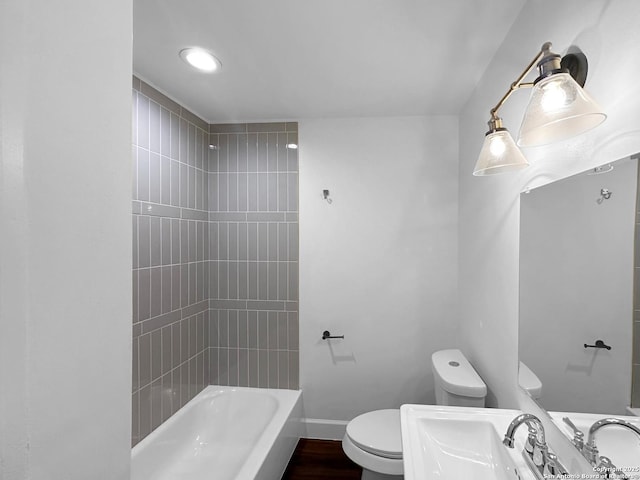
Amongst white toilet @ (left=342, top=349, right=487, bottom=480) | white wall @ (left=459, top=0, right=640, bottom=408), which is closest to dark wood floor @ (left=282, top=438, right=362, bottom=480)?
white toilet @ (left=342, top=349, right=487, bottom=480)

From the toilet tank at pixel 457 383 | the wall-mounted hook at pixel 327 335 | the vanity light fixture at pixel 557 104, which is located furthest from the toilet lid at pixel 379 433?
the vanity light fixture at pixel 557 104

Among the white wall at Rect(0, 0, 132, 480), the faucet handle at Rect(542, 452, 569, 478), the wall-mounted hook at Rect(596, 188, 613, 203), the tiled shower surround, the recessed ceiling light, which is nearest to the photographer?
the white wall at Rect(0, 0, 132, 480)

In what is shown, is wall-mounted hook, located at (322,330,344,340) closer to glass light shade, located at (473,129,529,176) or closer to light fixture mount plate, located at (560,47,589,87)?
glass light shade, located at (473,129,529,176)

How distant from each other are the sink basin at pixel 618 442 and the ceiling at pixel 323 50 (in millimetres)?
1480

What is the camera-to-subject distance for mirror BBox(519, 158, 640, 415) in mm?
873

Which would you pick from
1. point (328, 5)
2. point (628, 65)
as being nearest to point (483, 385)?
point (628, 65)

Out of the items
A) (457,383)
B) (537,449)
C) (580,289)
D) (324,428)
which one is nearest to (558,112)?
(580,289)

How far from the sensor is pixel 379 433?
206cm

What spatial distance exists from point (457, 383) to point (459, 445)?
1.61 ft

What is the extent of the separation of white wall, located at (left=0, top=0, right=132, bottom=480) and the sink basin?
45.4 inches

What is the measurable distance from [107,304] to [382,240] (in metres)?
2.14

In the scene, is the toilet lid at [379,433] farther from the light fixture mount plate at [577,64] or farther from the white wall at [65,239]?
the light fixture mount plate at [577,64]

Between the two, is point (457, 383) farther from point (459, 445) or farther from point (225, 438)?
point (225, 438)

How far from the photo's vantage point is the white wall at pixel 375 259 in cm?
259
